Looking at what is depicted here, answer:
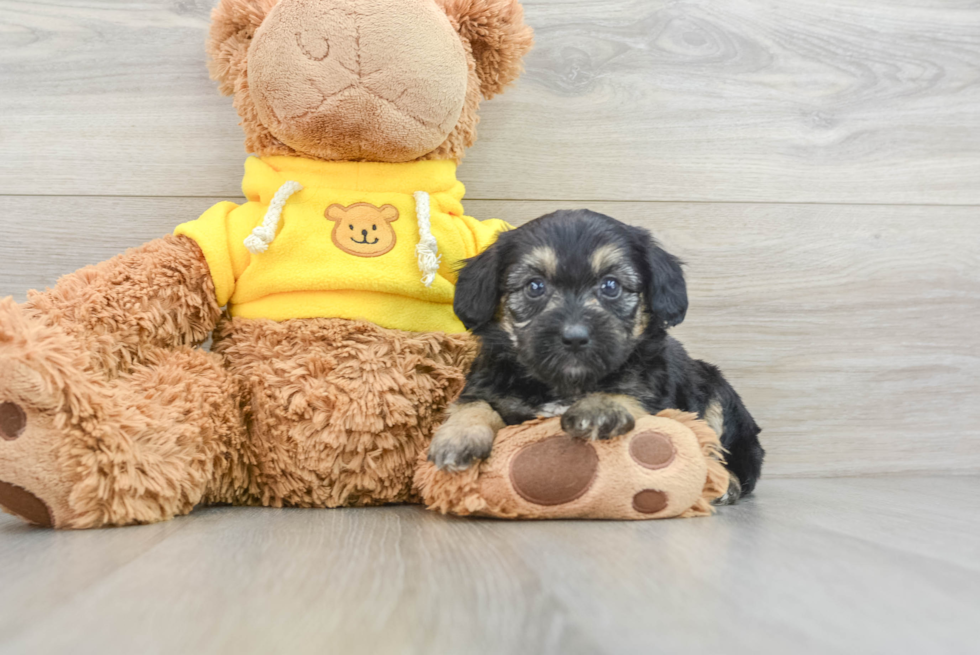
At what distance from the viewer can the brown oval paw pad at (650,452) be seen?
1.52m

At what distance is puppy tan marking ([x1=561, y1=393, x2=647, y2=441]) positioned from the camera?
1514mm

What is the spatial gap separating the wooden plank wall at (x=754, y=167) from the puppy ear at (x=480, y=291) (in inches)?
28.1

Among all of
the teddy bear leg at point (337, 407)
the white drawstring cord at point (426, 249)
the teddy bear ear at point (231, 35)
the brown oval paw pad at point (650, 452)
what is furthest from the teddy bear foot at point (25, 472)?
the brown oval paw pad at point (650, 452)

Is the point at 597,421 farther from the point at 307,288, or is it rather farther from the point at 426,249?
the point at 307,288

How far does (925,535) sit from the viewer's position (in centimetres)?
150

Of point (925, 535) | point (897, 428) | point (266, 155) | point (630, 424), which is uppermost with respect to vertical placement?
point (266, 155)

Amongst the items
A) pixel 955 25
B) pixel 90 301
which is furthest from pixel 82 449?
pixel 955 25

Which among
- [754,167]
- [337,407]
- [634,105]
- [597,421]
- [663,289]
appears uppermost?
[634,105]

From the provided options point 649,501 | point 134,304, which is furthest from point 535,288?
point 134,304

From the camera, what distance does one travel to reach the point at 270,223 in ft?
6.01

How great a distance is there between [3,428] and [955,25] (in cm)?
305

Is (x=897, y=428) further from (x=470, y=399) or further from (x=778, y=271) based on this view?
Answer: (x=470, y=399)

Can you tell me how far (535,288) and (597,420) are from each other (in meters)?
0.35

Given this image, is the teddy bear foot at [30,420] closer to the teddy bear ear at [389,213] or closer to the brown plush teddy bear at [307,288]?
the brown plush teddy bear at [307,288]
